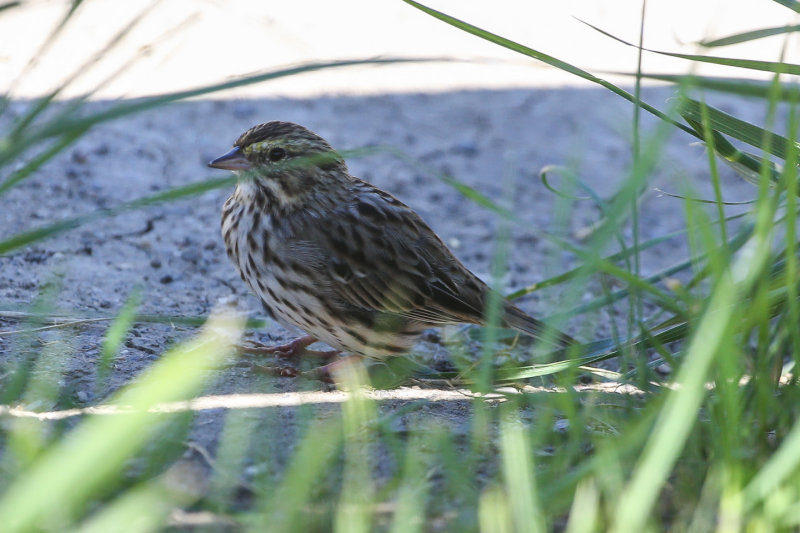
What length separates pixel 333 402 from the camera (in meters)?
3.08

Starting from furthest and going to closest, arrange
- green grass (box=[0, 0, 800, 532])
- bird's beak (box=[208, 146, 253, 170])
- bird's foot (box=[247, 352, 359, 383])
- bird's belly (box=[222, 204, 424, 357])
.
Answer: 1. bird's beak (box=[208, 146, 253, 170])
2. bird's belly (box=[222, 204, 424, 357])
3. bird's foot (box=[247, 352, 359, 383])
4. green grass (box=[0, 0, 800, 532])

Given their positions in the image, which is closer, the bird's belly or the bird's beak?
the bird's belly

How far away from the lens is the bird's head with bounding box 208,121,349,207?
3715 mm

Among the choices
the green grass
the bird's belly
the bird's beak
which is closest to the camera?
the green grass

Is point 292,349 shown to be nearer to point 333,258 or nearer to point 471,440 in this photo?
point 333,258

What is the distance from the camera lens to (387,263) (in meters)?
3.75

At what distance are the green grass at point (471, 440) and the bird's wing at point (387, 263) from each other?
678mm

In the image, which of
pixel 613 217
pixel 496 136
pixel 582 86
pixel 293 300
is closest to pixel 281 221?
pixel 293 300

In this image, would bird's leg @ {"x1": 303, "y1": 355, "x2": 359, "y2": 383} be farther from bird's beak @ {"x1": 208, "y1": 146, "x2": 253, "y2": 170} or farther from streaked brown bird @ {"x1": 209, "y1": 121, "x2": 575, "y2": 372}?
bird's beak @ {"x1": 208, "y1": 146, "x2": 253, "y2": 170}

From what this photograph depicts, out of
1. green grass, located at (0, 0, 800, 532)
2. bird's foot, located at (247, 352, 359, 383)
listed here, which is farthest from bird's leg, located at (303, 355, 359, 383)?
green grass, located at (0, 0, 800, 532)

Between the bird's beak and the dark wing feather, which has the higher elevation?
the bird's beak

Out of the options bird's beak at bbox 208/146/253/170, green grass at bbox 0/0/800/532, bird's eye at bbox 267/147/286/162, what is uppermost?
bird's eye at bbox 267/147/286/162

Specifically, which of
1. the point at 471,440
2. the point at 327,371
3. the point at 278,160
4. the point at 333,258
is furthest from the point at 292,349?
the point at 471,440

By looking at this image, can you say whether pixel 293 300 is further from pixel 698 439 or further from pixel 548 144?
pixel 548 144
